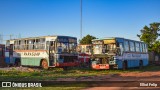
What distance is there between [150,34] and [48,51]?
31004 mm

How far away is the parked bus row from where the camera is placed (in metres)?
26.7

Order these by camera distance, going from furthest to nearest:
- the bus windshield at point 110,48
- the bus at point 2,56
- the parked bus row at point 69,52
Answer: the bus at point 2,56
the bus windshield at point 110,48
the parked bus row at point 69,52

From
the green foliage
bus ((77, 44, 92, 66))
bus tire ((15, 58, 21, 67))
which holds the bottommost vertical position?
bus tire ((15, 58, 21, 67))

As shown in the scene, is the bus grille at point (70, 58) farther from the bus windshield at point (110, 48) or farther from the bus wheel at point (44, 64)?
the bus windshield at point (110, 48)

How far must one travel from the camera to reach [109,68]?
27219 millimetres

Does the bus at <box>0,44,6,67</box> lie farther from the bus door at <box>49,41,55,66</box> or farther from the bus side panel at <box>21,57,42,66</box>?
the bus door at <box>49,41,55,66</box>

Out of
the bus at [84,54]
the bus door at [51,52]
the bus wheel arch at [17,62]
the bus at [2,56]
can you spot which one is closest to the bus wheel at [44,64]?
the bus door at [51,52]

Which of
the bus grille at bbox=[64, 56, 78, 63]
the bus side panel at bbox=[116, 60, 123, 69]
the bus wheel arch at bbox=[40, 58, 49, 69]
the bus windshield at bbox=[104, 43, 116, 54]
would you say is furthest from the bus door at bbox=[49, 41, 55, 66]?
the bus side panel at bbox=[116, 60, 123, 69]

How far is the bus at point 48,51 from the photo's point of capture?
26.6m

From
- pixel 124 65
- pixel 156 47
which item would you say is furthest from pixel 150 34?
pixel 124 65

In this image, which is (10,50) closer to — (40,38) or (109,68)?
(40,38)

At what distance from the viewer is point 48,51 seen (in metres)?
27.0

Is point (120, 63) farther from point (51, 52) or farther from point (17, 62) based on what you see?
point (17, 62)

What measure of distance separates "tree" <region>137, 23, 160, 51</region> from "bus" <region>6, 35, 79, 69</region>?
85.6 feet
